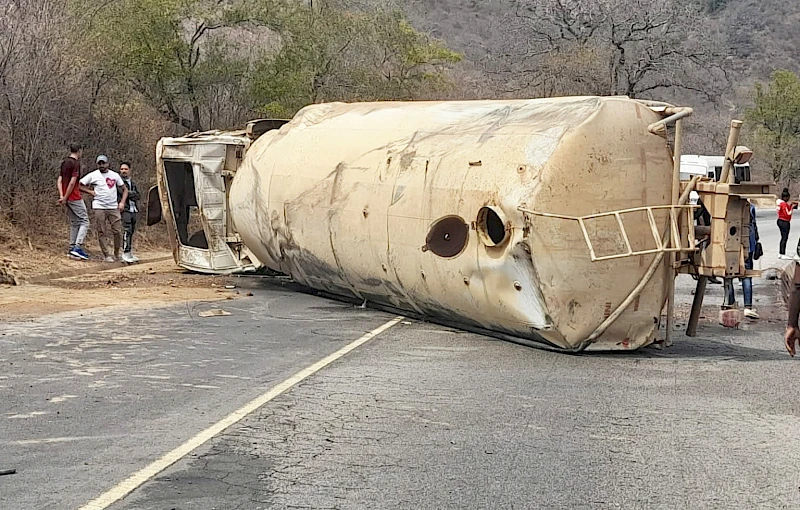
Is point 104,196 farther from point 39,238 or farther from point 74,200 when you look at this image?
point 39,238

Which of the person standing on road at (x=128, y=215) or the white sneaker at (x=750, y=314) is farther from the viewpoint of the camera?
the person standing on road at (x=128, y=215)

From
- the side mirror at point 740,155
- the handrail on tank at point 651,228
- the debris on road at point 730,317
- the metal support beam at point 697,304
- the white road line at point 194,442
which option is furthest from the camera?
the debris on road at point 730,317

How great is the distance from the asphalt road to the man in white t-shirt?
7.08 m

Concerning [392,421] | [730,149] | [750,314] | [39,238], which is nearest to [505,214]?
[730,149]

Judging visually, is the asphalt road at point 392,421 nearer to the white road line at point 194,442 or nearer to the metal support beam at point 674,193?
the white road line at point 194,442

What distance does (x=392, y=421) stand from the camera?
726 cm

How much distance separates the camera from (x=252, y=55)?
27.5m

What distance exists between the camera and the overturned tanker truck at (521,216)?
9594 millimetres

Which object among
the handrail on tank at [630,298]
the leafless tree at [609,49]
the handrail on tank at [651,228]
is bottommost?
the handrail on tank at [630,298]

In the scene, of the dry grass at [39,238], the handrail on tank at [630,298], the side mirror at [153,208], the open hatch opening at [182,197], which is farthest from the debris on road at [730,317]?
the dry grass at [39,238]

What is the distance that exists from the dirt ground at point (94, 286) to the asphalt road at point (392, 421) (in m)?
1.78

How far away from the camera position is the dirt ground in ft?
42.4

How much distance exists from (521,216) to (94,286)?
7.68m

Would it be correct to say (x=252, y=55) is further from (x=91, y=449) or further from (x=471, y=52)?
(x=471, y=52)
